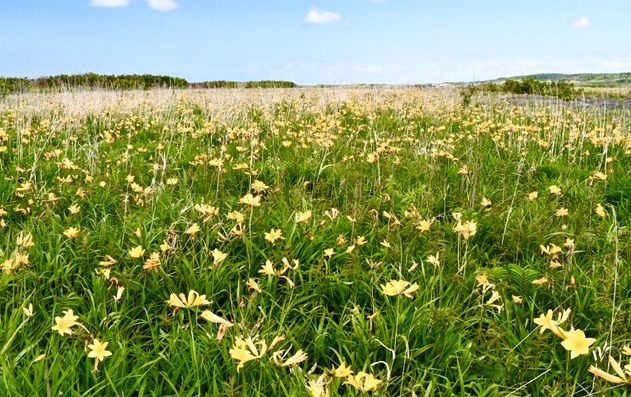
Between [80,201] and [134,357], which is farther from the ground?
[80,201]

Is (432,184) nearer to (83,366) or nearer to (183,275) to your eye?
(183,275)

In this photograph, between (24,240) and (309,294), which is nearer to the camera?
(24,240)

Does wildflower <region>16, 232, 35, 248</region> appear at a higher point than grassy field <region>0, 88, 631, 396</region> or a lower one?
higher

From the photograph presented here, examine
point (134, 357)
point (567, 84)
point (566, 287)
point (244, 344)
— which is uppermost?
point (567, 84)

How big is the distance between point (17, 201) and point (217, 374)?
8.40 feet

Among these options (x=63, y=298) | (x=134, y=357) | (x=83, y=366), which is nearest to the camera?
(x=83, y=366)

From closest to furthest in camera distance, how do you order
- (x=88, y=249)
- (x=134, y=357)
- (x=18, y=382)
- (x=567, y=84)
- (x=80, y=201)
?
(x=18, y=382) → (x=134, y=357) → (x=88, y=249) → (x=80, y=201) → (x=567, y=84)

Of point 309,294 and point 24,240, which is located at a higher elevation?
point 24,240

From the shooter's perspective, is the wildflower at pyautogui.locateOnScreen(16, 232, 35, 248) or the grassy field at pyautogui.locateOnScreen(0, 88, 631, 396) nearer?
the grassy field at pyautogui.locateOnScreen(0, 88, 631, 396)

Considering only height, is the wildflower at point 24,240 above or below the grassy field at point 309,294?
above

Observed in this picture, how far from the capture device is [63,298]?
2.17m

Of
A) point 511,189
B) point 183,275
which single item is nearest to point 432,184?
point 511,189

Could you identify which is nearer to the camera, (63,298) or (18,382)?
(18,382)

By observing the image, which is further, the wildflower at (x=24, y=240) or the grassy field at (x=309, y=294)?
the wildflower at (x=24, y=240)
